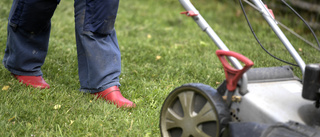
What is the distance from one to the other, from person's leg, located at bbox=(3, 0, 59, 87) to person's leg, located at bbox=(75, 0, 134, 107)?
0.23 metres

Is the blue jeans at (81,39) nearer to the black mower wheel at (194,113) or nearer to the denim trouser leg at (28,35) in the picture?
the denim trouser leg at (28,35)

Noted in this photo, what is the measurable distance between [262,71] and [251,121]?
26 cm

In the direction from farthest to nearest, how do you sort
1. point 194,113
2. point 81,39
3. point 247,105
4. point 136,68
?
point 136,68 < point 81,39 < point 194,113 < point 247,105

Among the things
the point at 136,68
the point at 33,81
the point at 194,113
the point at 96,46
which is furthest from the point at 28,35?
the point at 194,113

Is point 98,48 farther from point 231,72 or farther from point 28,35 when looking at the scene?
point 231,72

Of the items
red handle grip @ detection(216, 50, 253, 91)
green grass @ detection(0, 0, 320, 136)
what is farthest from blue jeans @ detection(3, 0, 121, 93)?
red handle grip @ detection(216, 50, 253, 91)

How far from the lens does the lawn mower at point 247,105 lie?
4.19ft

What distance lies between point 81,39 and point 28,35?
16.0 inches

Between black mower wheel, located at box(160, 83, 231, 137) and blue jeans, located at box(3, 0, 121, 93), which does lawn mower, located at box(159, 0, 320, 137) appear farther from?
blue jeans, located at box(3, 0, 121, 93)

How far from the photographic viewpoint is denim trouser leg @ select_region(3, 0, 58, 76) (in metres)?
2.14

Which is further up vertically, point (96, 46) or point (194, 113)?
point (194, 113)

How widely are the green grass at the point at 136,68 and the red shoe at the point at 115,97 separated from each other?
0.05 meters

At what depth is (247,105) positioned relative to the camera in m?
1.40

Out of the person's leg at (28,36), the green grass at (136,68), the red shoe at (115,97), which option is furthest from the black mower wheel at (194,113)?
the person's leg at (28,36)
